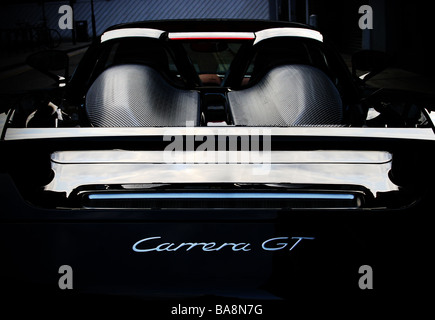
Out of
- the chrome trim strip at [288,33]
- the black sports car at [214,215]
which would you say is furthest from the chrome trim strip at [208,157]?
the chrome trim strip at [288,33]

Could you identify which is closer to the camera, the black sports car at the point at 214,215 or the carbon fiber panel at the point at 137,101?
the black sports car at the point at 214,215

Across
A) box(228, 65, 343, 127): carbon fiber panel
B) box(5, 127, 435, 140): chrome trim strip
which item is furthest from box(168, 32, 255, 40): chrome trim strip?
box(5, 127, 435, 140): chrome trim strip

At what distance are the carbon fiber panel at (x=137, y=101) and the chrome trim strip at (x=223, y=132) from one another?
1.15 feet

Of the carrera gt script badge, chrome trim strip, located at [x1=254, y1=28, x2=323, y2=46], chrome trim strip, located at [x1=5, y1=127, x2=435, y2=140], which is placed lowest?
the carrera gt script badge

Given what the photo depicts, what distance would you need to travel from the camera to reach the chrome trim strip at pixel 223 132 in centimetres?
145

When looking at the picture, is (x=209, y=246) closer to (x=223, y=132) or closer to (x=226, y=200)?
(x=226, y=200)

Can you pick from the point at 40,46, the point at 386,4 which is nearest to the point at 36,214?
the point at 386,4

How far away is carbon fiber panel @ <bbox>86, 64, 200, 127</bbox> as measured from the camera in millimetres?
1876

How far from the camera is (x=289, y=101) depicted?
6.64 ft

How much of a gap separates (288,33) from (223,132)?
1.39 metres

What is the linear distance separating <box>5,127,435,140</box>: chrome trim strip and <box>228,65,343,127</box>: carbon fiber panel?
41cm

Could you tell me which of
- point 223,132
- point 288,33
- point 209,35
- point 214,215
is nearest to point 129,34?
point 209,35

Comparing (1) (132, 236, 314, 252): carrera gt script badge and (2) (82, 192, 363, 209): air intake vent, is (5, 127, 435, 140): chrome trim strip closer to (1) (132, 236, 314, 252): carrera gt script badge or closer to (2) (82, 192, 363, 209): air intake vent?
(2) (82, 192, 363, 209): air intake vent

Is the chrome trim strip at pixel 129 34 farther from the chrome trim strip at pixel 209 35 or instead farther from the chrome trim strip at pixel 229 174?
the chrome trim strip at pixel 229 174
